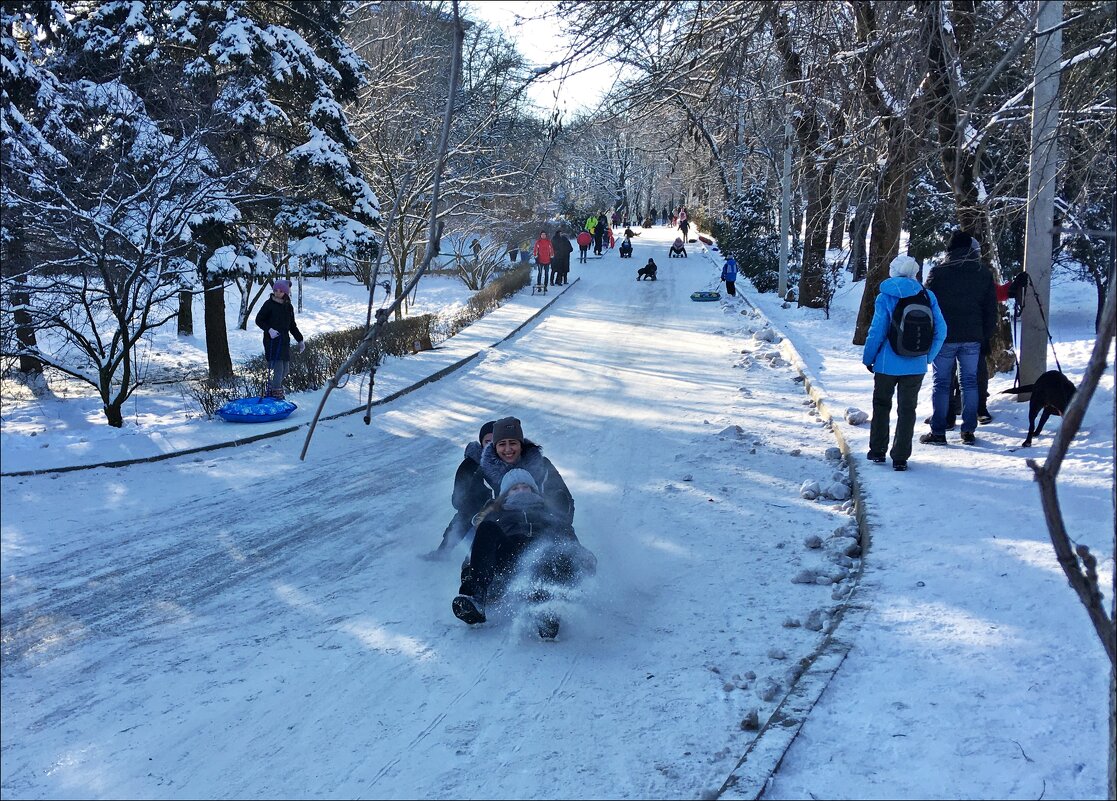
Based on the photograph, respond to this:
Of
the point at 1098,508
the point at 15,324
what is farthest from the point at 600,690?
the point at 15,324

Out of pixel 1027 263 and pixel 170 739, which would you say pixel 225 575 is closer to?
pixel 170 739

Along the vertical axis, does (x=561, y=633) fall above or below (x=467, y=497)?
below

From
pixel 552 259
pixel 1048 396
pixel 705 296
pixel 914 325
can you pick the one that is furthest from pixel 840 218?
pixel 552 259

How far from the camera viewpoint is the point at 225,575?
22.3 feet

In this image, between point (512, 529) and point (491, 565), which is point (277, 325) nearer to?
point (512, 529)

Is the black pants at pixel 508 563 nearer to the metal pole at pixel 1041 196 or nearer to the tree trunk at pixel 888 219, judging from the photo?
the tree trunk at pixel 888 219

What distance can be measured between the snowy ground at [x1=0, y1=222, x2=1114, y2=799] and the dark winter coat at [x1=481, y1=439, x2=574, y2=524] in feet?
2.24

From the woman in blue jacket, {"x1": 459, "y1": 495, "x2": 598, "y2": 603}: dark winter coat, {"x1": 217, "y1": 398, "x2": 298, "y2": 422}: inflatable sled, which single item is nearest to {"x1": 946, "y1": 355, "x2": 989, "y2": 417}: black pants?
the woman in blue jacket

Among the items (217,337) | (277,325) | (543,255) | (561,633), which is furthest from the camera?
(543,255)

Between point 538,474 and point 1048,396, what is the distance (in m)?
5.21

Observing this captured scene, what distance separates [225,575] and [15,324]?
714 cm

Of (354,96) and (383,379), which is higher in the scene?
(354,96)

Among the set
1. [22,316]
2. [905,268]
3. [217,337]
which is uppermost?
[905,268]

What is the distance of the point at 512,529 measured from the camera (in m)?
6.10
